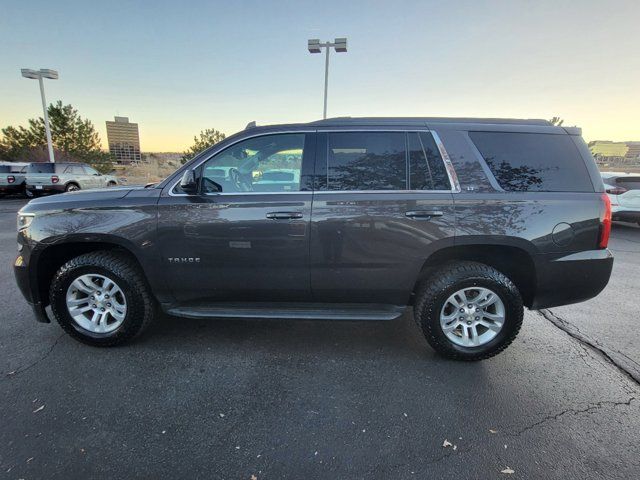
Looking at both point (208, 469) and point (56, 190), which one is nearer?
point (208, 469)

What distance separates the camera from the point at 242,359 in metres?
3.01

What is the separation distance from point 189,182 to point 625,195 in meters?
10.3

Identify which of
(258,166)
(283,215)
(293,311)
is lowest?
(293,311)

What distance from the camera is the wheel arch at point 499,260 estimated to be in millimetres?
2934

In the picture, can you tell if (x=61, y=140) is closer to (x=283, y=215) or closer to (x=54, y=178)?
(x=54, y=178)

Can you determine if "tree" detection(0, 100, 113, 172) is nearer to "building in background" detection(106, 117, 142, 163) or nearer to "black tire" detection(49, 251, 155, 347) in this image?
"building in background" detection(106, 117, 142, 163)

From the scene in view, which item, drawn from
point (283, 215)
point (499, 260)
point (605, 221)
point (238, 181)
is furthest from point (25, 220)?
point (605, 221)

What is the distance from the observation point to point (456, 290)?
291cm

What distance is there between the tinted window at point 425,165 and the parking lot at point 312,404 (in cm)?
149

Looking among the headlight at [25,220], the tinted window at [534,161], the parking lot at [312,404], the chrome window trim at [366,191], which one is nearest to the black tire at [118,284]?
the parking lot at [312,404]

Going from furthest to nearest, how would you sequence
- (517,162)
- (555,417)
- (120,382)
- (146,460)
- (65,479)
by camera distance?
(517,162) → (120,382) → (555,417) → (146,460) → (65,479)

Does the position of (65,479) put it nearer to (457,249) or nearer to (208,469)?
(208,469)

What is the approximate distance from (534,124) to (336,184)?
5.76ft

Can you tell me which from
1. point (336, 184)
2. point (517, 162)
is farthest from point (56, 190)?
point (517, 162)
